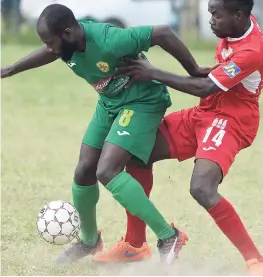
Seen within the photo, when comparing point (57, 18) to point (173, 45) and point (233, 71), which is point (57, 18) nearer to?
point (173, 45)

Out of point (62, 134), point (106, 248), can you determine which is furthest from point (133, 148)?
point (62, 134)

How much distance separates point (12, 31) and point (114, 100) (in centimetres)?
1917

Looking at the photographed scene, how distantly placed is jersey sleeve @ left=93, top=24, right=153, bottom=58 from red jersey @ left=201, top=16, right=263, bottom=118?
1.57 feet

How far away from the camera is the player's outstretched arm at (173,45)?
17.4 feet

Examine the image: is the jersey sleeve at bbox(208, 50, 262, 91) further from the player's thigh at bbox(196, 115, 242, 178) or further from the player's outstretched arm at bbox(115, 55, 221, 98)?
the player's thigh at bbox(196, 115, 242, 178)

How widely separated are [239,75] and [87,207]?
4.75 ft

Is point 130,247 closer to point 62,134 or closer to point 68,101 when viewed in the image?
point 62,134

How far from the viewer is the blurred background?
24047 millimetres

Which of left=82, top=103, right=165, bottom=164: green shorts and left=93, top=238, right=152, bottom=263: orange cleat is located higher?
left=82, top=103, right=165, bottom=164: green shorts

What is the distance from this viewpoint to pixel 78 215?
565 cm

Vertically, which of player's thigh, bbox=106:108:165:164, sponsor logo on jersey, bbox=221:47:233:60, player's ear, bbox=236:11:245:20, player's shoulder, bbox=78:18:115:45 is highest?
player's ear, bbox=236:11:245:20

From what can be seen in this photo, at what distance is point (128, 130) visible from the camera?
5391 millimetres

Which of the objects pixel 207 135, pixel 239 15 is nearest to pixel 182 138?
pixel 207 135

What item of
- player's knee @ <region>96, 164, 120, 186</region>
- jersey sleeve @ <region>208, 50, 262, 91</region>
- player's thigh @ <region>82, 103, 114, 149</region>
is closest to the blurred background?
player's thigh @ <region>82, 103, 114, 149</region>
